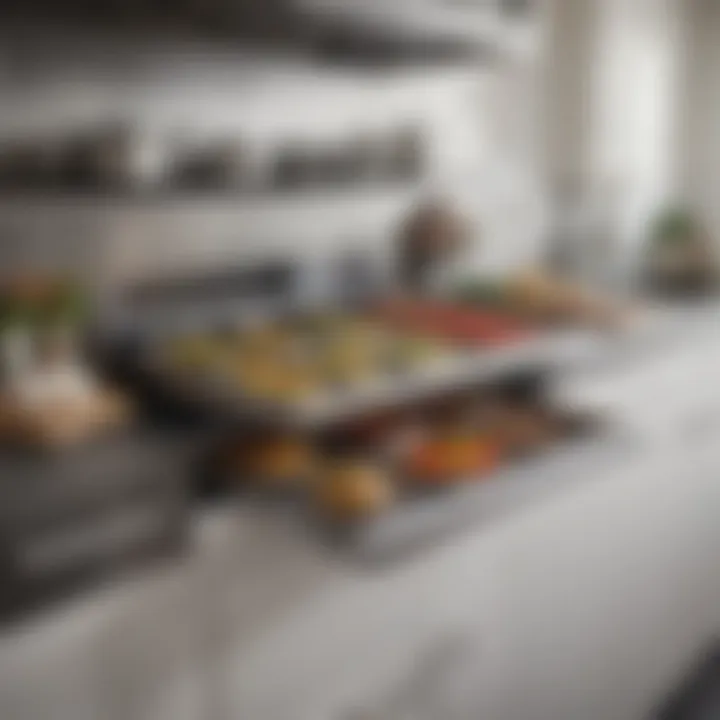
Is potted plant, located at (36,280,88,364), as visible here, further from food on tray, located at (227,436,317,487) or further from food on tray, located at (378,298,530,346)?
food on tray, located at (378,298,530,346)

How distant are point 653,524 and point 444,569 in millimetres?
533

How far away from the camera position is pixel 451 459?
1.15 m

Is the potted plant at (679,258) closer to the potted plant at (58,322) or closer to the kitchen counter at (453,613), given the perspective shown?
the kitchen counter at (453,613)

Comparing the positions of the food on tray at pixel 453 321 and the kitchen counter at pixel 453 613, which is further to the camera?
the food on tray at pixel 453 321

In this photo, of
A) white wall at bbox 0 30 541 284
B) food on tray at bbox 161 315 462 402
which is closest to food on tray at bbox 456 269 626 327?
white wall at bbox 0 30 541 284

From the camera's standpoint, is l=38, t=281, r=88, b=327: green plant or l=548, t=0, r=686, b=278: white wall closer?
l=38, t=281, r=88, b=327: green plant

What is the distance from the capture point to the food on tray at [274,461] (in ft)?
3.40

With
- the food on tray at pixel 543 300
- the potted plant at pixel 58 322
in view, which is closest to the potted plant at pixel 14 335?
the potted plant at pixel 58 322

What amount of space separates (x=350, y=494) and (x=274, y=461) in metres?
0.12

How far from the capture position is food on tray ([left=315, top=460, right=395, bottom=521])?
3.16 feet

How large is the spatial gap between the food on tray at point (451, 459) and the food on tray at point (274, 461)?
0.11 metres

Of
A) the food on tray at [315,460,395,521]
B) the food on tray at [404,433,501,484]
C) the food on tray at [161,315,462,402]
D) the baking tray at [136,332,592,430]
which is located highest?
the food on tray at [161,315,462,402]

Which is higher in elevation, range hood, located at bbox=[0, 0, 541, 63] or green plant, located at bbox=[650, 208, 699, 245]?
range hood, located at bbox=[0, 0, 541, 63]

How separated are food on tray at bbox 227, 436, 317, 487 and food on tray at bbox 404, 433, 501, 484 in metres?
0.11
